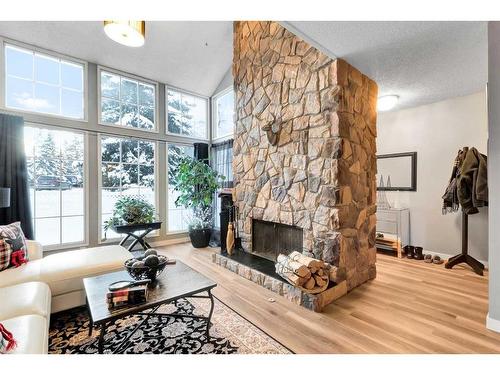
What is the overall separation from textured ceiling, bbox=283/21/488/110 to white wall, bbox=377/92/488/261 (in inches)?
17.4

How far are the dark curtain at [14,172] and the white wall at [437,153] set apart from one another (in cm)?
571

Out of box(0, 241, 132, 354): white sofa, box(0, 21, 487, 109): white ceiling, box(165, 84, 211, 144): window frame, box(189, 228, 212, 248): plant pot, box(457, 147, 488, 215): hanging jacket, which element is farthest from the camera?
box(165, 84, 211, 144): window frame

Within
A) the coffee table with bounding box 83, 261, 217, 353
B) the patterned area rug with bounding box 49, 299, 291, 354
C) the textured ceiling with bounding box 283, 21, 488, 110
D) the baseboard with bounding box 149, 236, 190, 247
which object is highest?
the textured ceiling with bounding box 283, 21, 488, 110

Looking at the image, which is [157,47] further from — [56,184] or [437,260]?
[437,260]

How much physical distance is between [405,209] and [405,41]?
9.06ft

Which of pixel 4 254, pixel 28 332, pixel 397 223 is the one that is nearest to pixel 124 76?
pixel 4 254

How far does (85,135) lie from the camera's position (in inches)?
151

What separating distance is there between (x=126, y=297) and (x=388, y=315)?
2.14 m

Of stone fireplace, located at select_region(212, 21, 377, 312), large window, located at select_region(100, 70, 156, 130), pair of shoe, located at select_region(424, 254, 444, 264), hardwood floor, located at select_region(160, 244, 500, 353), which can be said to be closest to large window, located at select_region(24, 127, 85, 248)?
large window, located at select_region(100, 70, 156, 130)

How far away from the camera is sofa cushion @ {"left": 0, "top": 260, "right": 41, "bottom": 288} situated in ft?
5.95

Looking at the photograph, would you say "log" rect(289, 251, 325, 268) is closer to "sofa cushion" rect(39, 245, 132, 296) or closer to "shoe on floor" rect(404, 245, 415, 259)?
"sofa cushion" rect(39, 245, 132, 296)

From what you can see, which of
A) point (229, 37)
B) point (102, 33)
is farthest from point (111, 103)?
point (229, 37)

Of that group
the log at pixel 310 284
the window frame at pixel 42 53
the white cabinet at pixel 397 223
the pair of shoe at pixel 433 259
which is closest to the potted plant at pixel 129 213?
the window frame at pixel 42 53

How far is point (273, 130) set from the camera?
2961mm
